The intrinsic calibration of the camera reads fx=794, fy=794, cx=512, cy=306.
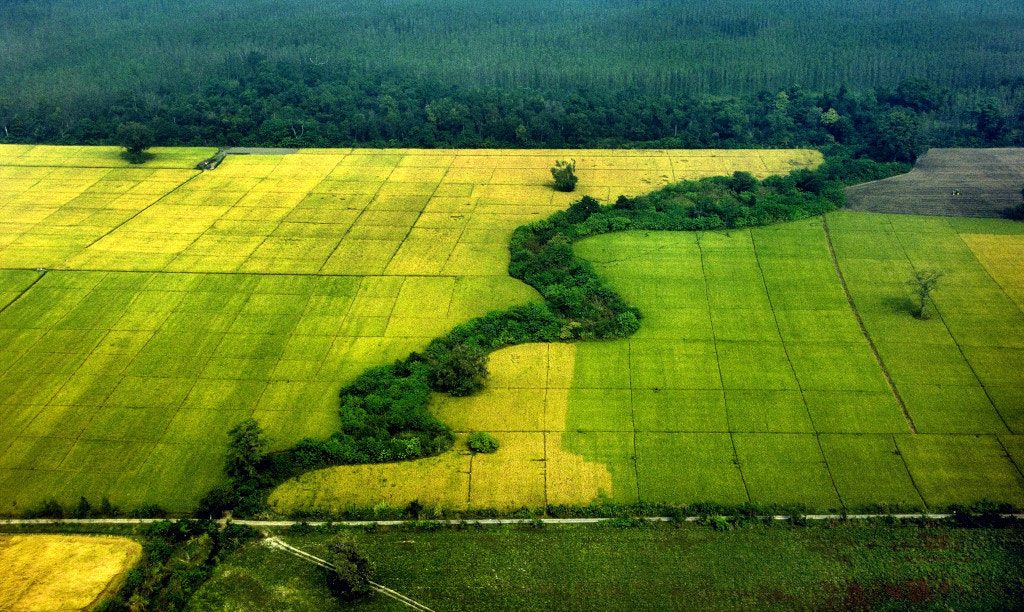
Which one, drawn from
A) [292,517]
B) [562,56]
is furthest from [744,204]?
[562,56]

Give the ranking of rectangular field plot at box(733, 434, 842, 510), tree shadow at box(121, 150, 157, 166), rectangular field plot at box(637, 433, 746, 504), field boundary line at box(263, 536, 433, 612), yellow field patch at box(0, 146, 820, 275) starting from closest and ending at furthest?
field boundary line at box(263, 536, 433, 612) → rectangular field plot at box(733, 434, 842, 510) → rectangular field plot at box(637, 433, 746, 504) → yellow field patch at box(0, 146, 820, 275) → tree shadow at box(121, 150, 157, 166)

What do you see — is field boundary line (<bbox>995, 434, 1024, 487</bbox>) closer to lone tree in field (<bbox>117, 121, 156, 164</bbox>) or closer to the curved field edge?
the curved field edge

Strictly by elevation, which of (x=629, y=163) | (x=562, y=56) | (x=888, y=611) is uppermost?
(x=562, y=56)

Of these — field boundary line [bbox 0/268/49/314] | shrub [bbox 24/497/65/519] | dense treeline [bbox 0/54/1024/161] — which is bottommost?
shrub [bbox 24/497/65/519]

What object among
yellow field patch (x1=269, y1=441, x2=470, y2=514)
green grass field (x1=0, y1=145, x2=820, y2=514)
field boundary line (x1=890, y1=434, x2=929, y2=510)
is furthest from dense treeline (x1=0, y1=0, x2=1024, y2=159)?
yellow field patch (x1=269, y1=441, x2=470, y2=514)

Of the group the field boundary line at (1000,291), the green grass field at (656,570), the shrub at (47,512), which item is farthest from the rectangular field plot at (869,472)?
the shrub at (47,512)

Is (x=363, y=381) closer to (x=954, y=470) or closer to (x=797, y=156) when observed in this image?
(x=954, y=470)
